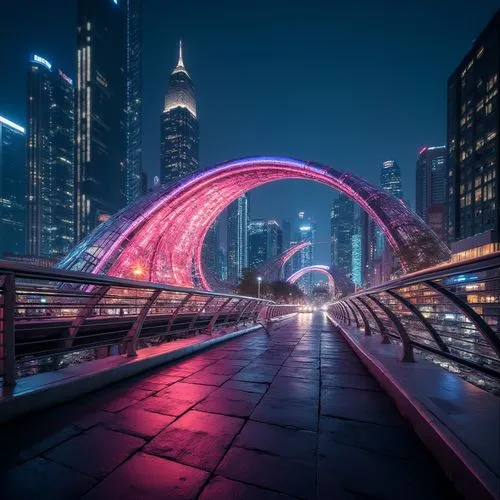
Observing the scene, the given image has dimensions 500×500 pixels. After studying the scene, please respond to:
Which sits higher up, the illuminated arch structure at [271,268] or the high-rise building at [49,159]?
the high-rise building at [49,159]

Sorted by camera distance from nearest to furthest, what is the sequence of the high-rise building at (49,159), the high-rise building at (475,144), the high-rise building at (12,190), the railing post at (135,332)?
1. the railing post at (135,332)
2. the high-rise building at (475,144)
3. the high-rise building at (49,159)
4. the high-rise building at (12,190)

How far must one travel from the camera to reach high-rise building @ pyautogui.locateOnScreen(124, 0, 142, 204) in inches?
6993

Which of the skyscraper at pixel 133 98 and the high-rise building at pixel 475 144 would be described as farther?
the skyscraper at pixel 133 98

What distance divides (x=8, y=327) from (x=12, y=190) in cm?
24645

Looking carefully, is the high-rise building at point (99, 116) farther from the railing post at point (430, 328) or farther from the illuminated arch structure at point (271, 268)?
the railing post at point (430, 328)

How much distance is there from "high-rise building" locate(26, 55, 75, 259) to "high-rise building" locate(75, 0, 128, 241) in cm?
Result: 1505

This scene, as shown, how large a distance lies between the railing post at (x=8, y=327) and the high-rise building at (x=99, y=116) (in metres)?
152

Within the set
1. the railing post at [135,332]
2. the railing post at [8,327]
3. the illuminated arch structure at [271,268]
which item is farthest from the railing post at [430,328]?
the illuminated arch structure at [271,268]

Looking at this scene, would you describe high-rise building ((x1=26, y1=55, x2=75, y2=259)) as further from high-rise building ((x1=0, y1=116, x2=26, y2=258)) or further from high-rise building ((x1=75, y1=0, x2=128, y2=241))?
high-rise building ((x1=0, y1=116, x2=26, y2=258))

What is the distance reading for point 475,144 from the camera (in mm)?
65625

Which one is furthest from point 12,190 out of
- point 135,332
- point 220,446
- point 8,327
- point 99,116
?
point 220,446

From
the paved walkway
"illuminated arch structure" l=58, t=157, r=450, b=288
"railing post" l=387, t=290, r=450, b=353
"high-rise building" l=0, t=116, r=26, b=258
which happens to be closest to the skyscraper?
"high-rise building" l=0, t=116, r=26, b=258

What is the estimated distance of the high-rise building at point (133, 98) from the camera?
17762 centimetres

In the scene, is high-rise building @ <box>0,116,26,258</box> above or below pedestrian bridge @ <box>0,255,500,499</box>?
above
